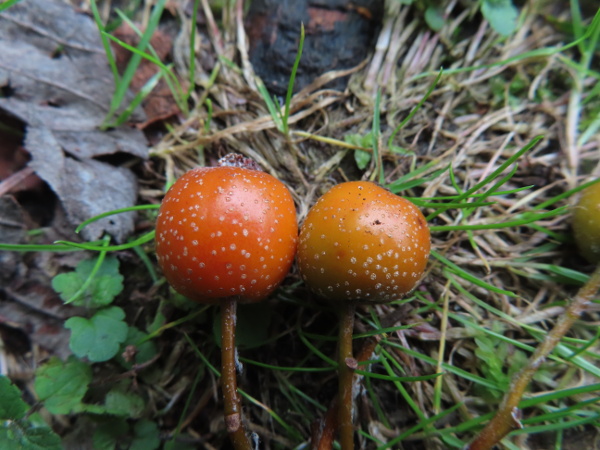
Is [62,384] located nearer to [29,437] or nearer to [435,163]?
A: [29,437]

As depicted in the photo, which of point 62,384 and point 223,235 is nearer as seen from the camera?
point 223,235

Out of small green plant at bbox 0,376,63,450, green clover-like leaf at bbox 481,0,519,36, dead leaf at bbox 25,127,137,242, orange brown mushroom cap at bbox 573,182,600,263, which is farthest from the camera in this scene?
green clover-like leaf at bbox 481,0,519,36

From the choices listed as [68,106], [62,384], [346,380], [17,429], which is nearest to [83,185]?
[68,106]

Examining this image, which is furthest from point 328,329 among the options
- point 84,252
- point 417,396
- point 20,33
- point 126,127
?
point 20,33

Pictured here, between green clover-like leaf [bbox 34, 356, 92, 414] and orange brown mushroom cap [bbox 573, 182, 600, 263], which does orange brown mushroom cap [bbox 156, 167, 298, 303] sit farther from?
orange brown mushroom cap [bbox 573, 182, 600, 263]

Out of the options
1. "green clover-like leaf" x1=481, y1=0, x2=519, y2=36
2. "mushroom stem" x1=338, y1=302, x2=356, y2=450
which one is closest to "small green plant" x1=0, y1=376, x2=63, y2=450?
"mushroom stem" x1=338, y1=302, x2=356, y2=450

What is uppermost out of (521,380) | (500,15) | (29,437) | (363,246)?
(500,15)

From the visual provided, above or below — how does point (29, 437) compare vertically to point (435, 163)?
below
